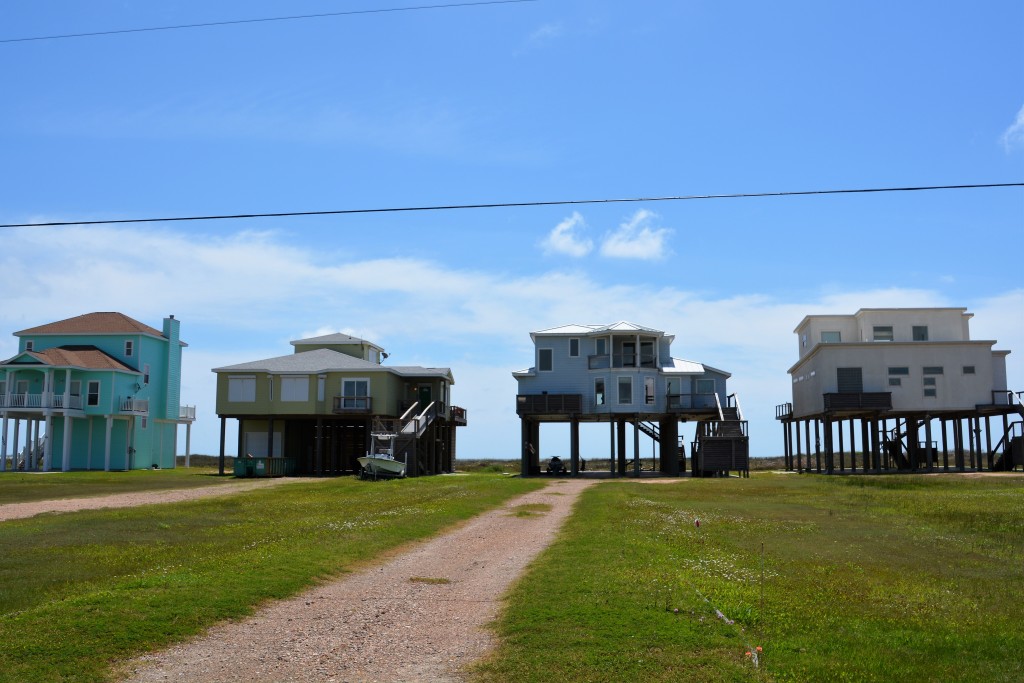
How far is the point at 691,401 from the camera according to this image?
57906 mm

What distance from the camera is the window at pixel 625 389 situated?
2286 inches

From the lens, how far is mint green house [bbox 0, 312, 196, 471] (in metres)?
61.3

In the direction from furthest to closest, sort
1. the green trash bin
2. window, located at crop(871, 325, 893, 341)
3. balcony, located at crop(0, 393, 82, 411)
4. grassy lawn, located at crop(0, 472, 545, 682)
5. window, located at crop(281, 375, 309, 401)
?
window, located at crop(871, 325, 893, 341) → balcony, located at crop(0, 393, 82, 411) → window, located at crop(281, 375, 309, 401) → the green trash bin → grassy lawn, located at crop(0, 472, 545, 682)

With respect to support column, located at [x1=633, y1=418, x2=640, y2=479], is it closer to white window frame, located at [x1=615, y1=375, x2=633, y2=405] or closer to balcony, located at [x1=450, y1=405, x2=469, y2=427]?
white window frame, located at [x1=615, y1=375, x2=633, y2=405]

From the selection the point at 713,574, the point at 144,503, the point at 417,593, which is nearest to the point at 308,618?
the point at 417,593

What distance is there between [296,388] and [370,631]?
152ft

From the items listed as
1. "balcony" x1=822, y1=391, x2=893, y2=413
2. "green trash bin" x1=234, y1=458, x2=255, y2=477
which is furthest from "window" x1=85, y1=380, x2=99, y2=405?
"balcony" x1=822, y1=391, x2=893, y2=413

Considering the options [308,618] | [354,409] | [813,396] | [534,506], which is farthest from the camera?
[813,396]

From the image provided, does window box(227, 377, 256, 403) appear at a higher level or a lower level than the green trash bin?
higher

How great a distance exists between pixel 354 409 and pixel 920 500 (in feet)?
111

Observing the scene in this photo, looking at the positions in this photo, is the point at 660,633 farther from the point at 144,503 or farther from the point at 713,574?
the point at 144,503

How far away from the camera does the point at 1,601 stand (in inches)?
524

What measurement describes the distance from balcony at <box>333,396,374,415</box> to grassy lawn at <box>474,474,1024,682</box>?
1265 inches

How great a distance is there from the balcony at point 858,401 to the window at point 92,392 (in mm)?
48825
